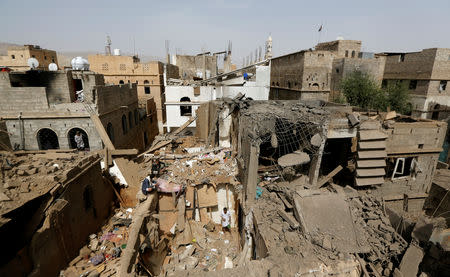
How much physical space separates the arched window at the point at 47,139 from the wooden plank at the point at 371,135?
49.9ft

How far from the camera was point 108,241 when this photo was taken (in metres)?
9.34

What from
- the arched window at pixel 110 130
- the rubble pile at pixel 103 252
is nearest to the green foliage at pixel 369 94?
the arched window at pixel 110 130

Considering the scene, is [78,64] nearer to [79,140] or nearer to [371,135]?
[79,140]

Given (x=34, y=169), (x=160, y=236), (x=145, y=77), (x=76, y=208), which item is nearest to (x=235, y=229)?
(x=160, y=236)

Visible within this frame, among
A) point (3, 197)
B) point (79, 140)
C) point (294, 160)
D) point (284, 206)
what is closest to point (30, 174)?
point (3, 197)

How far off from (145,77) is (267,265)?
87.9 feet

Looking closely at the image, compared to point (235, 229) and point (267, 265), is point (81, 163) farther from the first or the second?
point (267, 265)

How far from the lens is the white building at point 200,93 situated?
21266 mm

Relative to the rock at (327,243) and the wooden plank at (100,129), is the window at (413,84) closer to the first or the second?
the rock at (327,243)

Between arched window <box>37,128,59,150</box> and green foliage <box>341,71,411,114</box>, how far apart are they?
2218 centimetres

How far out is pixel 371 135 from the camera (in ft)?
30.0

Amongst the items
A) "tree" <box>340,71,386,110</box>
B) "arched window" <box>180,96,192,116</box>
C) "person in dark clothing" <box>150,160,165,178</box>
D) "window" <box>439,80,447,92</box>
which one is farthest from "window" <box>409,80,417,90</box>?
"person in dark clothing" <box>150,160,165,178</box>

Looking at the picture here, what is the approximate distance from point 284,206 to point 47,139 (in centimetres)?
1273

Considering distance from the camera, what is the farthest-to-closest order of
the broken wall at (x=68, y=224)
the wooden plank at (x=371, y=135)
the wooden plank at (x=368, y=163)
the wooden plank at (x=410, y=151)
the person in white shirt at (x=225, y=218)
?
the person in white shirt at (x=225, y=218) → the wooden plank at (x=410, y=151) → the wooden plank at (x=368, y=163) → the wooden plank at (x=371, y=135) → the broken wall at (x=68, y=224)
